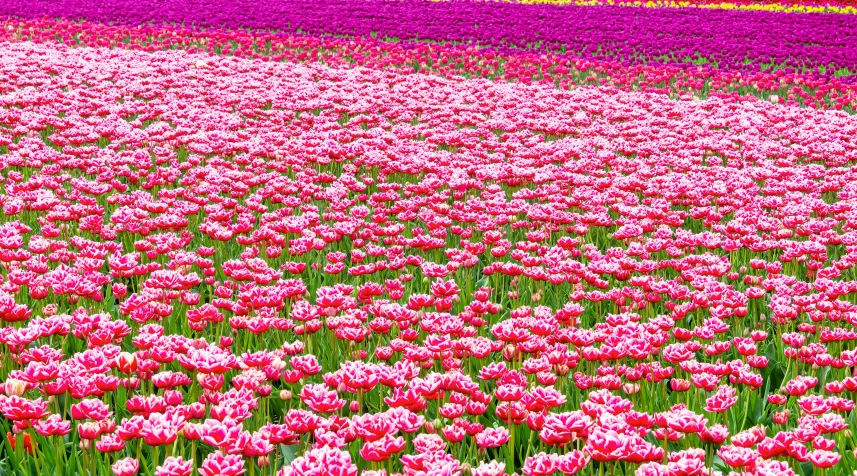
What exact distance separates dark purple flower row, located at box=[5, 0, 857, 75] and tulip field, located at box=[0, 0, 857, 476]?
3605mm

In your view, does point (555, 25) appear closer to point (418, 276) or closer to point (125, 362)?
point (418, 276)

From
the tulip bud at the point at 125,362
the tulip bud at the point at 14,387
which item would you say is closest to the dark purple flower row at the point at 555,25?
the tulip bud at the point at 125,362

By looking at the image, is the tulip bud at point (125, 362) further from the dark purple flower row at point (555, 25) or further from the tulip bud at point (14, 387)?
the dark purple flower row at point (555, 25)

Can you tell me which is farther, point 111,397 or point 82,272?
point 82,272

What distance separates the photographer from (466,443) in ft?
13.1

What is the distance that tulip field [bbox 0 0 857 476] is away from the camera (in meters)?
3.39

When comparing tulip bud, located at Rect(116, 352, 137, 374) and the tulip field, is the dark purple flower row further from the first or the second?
tulip bud, located at Rect(116, 352, 137, 374)

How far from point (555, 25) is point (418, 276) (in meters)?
19.3

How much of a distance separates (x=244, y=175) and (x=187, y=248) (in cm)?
105

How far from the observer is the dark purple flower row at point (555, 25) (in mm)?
20594

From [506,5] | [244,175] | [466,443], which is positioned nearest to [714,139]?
[244,175]

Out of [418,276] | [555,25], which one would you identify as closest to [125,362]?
[418,276]

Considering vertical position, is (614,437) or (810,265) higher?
(614,437)

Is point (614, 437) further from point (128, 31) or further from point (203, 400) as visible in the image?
point (128, 31)
